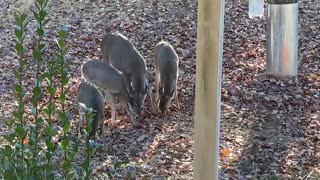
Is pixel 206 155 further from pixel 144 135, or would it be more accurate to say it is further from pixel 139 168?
pixel 144 135

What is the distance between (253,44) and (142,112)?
2819 mm

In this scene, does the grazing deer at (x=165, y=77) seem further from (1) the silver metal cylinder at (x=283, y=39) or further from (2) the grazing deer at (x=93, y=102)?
(1) the silver metal cylinder at (x=283, y=39)

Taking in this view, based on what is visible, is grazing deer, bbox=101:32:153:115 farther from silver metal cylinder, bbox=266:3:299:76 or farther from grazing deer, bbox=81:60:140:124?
silver metal cylinder, bbox=266:3:299:76

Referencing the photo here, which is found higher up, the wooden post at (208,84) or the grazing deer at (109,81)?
the wooden post at (208,84)

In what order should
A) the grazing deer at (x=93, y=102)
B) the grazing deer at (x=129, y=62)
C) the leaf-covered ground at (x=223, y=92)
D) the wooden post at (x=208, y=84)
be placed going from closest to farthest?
the wooden post at (x=208, y=84), the leaf-covered ground at (x=223, y=92), the grazing deer at (x=93, y=102), the grazing deer at (x=129, y=62)

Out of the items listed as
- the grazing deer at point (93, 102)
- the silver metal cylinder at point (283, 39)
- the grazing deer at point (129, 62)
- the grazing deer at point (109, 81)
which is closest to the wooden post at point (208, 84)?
the grazing deer at point (93, 102)

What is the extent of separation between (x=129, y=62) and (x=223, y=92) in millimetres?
1353

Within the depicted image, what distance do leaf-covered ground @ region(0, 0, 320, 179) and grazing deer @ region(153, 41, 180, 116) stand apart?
0.19 metres

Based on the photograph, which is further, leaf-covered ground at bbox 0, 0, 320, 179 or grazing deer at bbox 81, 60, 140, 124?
grazing deer at bbox 81, 60, 140, 124

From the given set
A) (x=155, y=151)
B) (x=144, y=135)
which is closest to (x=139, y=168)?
(x=155, y=151)

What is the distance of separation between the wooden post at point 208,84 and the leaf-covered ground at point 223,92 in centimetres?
217

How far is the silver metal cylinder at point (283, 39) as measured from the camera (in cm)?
952

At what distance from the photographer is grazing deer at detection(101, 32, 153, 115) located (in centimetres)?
920

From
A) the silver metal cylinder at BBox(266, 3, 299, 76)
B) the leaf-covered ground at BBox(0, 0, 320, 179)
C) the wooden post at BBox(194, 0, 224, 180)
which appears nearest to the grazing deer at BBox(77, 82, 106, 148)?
the leaf-covered ground at BBox(0, 0, 320, 179)
